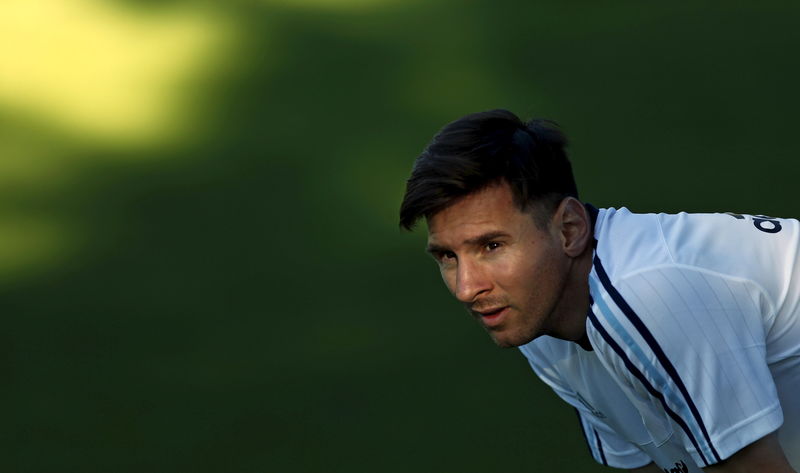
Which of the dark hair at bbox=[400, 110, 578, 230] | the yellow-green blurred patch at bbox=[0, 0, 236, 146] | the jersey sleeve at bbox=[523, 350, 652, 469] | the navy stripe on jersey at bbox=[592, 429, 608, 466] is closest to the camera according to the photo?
the dark hair at bbox=[400, 110, 578, 230]

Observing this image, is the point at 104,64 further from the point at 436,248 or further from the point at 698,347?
the point at 698,347

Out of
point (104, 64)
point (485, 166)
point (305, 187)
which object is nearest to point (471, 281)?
point (485, 166)

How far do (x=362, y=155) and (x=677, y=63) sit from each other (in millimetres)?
769

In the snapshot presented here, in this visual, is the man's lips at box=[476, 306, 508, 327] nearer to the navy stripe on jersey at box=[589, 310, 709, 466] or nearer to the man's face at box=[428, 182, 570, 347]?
the man's face at box=[428, 182, 570, 347]

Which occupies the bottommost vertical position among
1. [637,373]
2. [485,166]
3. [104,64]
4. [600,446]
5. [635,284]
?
[600,446]

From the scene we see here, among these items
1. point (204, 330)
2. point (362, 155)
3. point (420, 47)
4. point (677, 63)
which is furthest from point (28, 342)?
point (677, 63)

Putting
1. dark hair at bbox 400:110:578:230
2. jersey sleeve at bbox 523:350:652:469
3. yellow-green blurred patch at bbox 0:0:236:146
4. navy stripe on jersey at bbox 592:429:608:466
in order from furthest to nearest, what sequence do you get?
yellow-green blurred patch at bbox 0:0:236:146 → navy stripe on jersey at bbox 592:429:608:466 → jersey sleeve at bbox 523:350:652:469 → dark hair at bbox 400:110:578:230

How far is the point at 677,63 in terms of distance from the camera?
122 inches

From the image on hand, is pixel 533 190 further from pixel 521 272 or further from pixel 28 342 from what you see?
pixel 28 342

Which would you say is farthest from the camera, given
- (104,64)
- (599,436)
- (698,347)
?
(104,64)

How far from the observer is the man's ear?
197cm

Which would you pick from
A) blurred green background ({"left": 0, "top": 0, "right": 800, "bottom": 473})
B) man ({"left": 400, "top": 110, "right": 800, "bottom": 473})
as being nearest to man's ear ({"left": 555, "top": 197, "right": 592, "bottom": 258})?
man ({"left": 400, "top": 110, "right": 800, "bottom": 473})

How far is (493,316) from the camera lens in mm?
1972

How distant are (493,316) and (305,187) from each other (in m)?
1.20
